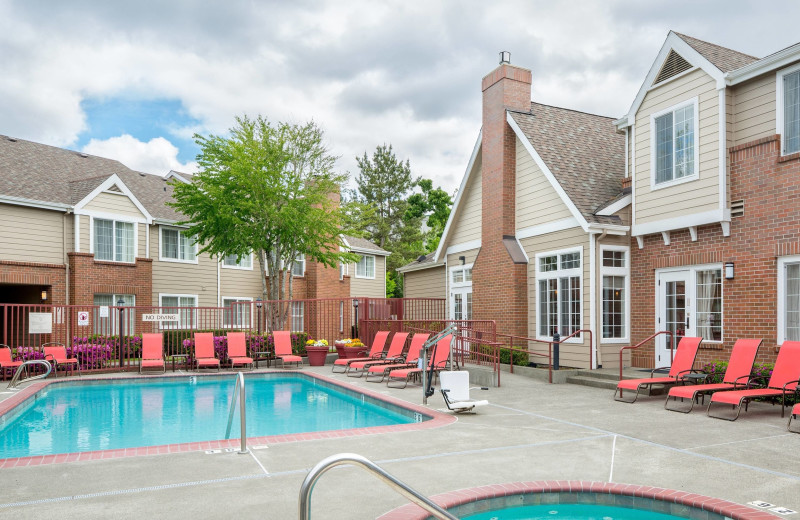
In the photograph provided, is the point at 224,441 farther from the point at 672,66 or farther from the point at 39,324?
the point at 39,324

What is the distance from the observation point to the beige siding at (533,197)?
51.6ft

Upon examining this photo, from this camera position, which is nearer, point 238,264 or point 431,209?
point 238,264

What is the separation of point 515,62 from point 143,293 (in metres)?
16.2

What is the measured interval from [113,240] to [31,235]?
8.91 feet

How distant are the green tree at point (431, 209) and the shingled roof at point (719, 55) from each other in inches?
1354

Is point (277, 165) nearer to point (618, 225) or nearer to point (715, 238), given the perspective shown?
point (618, 225)

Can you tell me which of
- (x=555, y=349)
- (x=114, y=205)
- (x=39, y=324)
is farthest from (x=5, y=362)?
(x=555, y=349)

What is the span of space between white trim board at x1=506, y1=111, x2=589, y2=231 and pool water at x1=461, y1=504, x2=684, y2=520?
376 inches

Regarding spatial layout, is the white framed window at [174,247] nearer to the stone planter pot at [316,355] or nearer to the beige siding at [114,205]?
the beige siding at [114,205]

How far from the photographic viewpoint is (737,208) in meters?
11.9

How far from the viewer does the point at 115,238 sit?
904 inches

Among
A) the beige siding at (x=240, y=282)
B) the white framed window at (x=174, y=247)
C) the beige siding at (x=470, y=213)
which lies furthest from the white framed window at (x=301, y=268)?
the beige siding at (x=470, y=213)

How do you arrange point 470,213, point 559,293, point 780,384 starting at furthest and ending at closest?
1. point 470,213
2. point 559,293
3. point 780,384

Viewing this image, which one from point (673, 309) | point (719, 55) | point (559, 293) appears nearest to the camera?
point (719, 55)
